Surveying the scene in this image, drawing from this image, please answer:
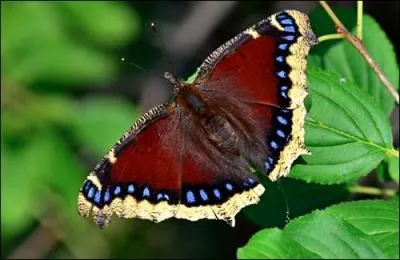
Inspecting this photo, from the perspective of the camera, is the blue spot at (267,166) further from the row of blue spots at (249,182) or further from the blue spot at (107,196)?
the blue spot at (107,196)

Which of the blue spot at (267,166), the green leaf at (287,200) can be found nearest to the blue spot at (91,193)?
the blue spot at (267,166)

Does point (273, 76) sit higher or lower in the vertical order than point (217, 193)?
higher

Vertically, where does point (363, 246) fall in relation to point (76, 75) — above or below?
below

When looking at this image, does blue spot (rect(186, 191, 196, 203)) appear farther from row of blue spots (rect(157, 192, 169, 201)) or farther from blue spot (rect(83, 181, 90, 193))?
blue spot (rect(83, 181, 90, 193))

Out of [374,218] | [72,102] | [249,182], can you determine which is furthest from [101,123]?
[374,218]

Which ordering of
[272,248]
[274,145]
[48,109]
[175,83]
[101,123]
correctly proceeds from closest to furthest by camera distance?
[272,248]
[274,145]
[175,83]
[48,109]
[101,123]

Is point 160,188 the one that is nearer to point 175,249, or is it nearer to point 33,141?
point 33,141

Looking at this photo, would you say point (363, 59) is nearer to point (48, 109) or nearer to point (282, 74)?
point (282, 74)

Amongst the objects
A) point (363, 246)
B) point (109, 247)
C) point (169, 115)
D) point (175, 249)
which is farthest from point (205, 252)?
point (363, 246)
